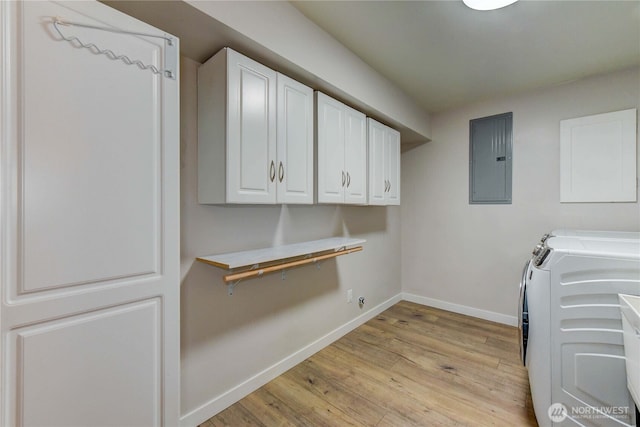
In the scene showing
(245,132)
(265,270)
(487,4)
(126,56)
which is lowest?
(265,270)

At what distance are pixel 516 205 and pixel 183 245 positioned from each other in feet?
10.4

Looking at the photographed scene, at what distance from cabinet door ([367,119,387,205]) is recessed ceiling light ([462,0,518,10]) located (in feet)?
3.62

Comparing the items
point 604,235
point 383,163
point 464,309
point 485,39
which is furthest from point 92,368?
point 464,309

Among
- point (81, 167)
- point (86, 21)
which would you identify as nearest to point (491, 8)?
point (86, 21)

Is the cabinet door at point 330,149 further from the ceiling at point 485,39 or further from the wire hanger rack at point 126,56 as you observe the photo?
the wire hanger rack at point 126,56

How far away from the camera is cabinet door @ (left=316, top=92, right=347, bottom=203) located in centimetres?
199

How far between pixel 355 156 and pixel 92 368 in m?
2.07

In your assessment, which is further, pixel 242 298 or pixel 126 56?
pixel 242 298

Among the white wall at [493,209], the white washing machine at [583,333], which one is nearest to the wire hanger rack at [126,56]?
the white washing machine at [583,333]

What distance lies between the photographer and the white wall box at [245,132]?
1.46 metres

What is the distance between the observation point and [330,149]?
208cm

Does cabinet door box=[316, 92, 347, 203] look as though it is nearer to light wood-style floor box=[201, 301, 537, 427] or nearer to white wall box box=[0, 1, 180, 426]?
white wall box box=[0, 1, 180, 426]

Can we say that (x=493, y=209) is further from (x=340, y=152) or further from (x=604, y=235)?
(x=340, y=152)

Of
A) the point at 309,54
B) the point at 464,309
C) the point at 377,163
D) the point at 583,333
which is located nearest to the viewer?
the point at 583,333
